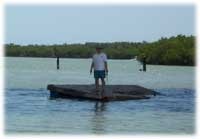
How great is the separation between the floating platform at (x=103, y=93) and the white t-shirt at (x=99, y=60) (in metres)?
1.40

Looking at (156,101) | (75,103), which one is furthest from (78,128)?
(156,101)

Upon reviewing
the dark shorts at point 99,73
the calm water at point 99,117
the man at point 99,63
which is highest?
the man at point 99,63

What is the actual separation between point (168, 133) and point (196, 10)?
505 centimetres

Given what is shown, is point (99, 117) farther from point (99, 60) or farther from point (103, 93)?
point (103, 93)

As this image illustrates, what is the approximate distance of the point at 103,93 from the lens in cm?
1700

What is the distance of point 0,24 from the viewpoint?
4.60m

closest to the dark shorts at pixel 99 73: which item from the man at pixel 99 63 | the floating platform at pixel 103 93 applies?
the man at pixel 99 63

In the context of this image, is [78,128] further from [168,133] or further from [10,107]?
[10,107]

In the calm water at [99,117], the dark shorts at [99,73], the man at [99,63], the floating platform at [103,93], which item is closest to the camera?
the calm water at [99,117]

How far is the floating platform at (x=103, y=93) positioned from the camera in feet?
55.7

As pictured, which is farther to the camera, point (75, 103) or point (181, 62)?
point (181, 62)

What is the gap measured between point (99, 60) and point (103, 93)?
192 cm

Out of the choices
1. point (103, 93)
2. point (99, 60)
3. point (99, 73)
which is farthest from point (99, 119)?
point (103, 93)

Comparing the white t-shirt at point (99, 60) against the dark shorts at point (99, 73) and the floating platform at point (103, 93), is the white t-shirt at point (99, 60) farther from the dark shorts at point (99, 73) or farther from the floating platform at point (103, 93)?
the floating platform at point (103, 93)
